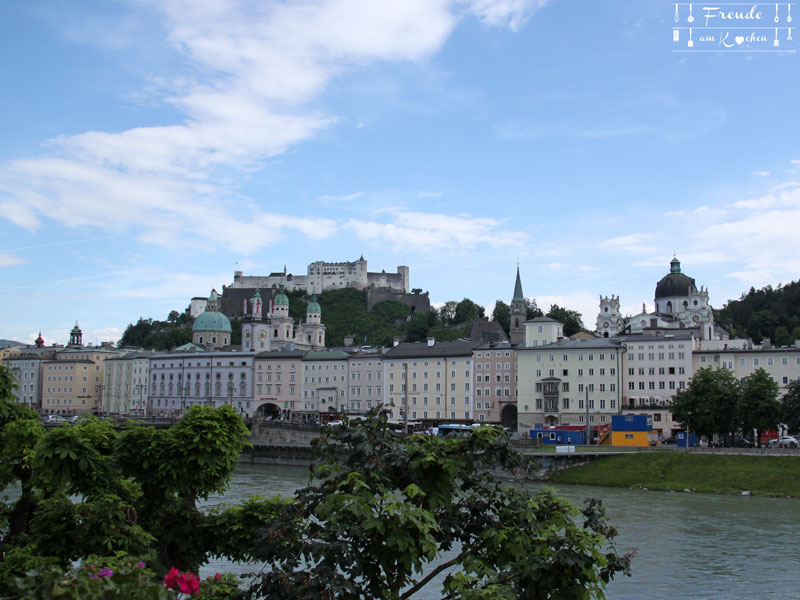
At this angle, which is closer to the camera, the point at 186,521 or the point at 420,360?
the point at 186,521

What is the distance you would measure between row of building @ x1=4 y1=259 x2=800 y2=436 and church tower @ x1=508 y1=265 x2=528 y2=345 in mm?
205

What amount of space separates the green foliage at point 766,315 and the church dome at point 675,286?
8.59 meters

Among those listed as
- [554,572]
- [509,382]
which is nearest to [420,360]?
[509,382]

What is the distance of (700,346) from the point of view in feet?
255

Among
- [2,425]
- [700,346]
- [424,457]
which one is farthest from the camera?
[700,346]

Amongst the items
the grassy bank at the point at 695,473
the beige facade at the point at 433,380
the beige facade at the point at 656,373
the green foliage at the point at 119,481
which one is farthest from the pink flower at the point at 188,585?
the beige facade at the point at 433,380

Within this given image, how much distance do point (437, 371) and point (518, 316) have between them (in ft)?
94.4

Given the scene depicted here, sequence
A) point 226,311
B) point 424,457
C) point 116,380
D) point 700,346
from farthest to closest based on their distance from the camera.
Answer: point 226,311, point 116,380, point 700,346, point 424,457

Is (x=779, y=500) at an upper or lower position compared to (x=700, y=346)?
lower

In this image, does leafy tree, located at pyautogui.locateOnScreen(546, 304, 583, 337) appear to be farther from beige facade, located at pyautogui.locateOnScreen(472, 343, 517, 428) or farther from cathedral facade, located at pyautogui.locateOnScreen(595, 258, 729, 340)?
beige facade, located at pyautogui.locateOnScreen(472, 343, 517, 428)

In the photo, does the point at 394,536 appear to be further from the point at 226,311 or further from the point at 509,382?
the point at 226,311

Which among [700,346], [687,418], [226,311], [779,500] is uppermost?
[226,311]

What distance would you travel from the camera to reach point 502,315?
139 m

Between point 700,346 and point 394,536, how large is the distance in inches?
2923
